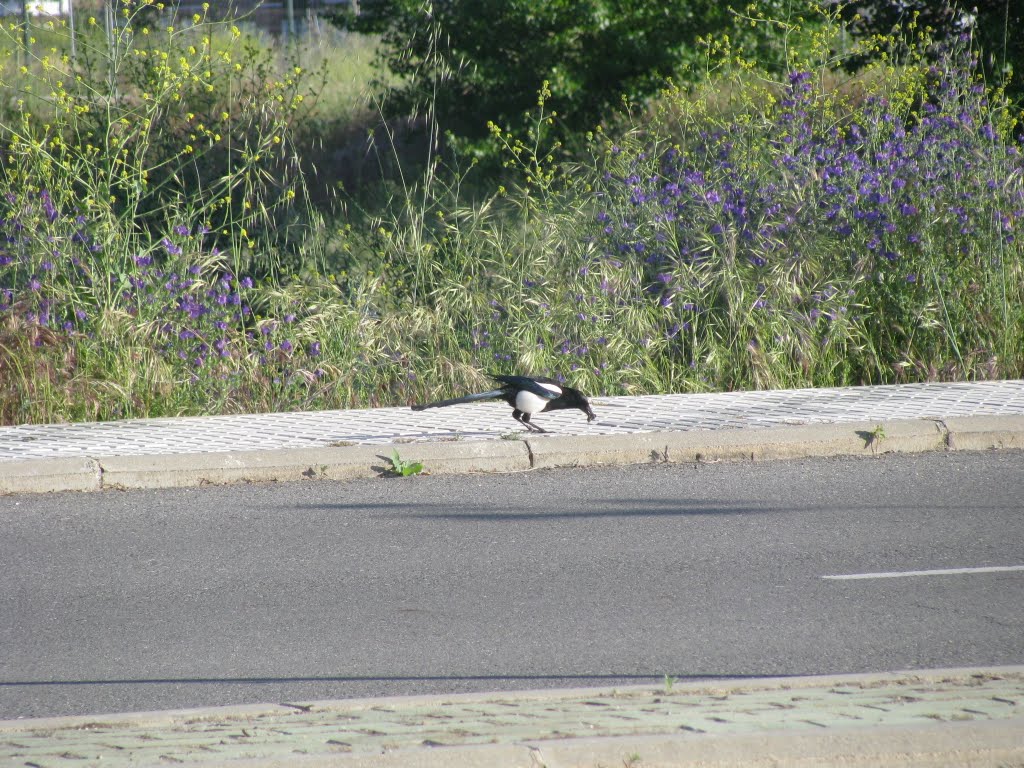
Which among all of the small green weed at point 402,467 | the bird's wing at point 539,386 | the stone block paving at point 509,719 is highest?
the bird's wing at point 539,386

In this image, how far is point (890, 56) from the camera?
612 inches

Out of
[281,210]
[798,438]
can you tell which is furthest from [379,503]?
[281,210]

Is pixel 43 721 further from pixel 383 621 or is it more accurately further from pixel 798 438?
pixel 798 438

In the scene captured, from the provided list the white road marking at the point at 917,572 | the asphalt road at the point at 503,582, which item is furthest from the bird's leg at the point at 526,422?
the white road marking at the point at 917,572

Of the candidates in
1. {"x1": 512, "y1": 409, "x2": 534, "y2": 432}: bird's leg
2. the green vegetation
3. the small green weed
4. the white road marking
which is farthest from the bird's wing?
the white road marking

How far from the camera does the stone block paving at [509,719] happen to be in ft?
10.3

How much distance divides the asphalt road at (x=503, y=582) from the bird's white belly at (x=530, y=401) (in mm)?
514

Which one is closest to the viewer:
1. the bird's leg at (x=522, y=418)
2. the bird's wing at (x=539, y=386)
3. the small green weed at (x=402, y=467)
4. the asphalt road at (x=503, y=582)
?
the asphalt road at (x=503, y=582)

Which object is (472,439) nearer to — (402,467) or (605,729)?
(402,467)

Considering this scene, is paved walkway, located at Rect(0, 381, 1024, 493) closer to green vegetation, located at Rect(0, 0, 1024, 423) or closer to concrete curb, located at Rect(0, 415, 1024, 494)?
concrete curb, located at Rect(0, 415, 1024, 494)

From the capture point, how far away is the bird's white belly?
754cm

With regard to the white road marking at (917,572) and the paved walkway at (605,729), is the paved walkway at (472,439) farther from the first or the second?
the paved walkway at (605,729)

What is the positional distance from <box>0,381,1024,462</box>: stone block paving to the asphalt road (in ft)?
1.90

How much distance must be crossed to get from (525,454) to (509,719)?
402 centimetres
